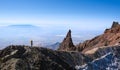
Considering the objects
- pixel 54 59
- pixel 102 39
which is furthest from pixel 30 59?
pixel 102 39

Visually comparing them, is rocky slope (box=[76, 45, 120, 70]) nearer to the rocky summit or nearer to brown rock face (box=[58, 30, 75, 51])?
the rocky summit

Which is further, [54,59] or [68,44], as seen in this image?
[68,44]

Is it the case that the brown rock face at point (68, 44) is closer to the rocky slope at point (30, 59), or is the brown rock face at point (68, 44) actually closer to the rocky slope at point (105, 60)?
the rocky slope at point (105, 60)

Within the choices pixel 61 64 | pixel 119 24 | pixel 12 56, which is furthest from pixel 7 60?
pixel 119 24

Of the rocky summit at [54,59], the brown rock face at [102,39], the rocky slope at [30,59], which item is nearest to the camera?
the rocky slope at [30,59]

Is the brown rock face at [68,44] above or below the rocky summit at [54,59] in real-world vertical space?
below

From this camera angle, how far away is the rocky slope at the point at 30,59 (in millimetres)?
59969

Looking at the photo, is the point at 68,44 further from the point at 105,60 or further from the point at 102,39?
the point at 105,60

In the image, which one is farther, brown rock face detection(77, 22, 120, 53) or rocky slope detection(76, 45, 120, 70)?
brown rock face detection(77, 22, 120, 53)

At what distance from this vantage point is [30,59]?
63375mm

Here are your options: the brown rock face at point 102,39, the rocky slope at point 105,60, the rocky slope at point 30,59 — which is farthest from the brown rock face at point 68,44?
the rocky slope at point 30,59

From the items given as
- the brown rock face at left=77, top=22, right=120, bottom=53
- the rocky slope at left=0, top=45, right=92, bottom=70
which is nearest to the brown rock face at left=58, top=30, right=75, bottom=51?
the brown rock face at left=77, top=22, right=120, bottom=53

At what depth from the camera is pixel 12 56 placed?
62.5 metres

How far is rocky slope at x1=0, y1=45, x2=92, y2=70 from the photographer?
5997cm
